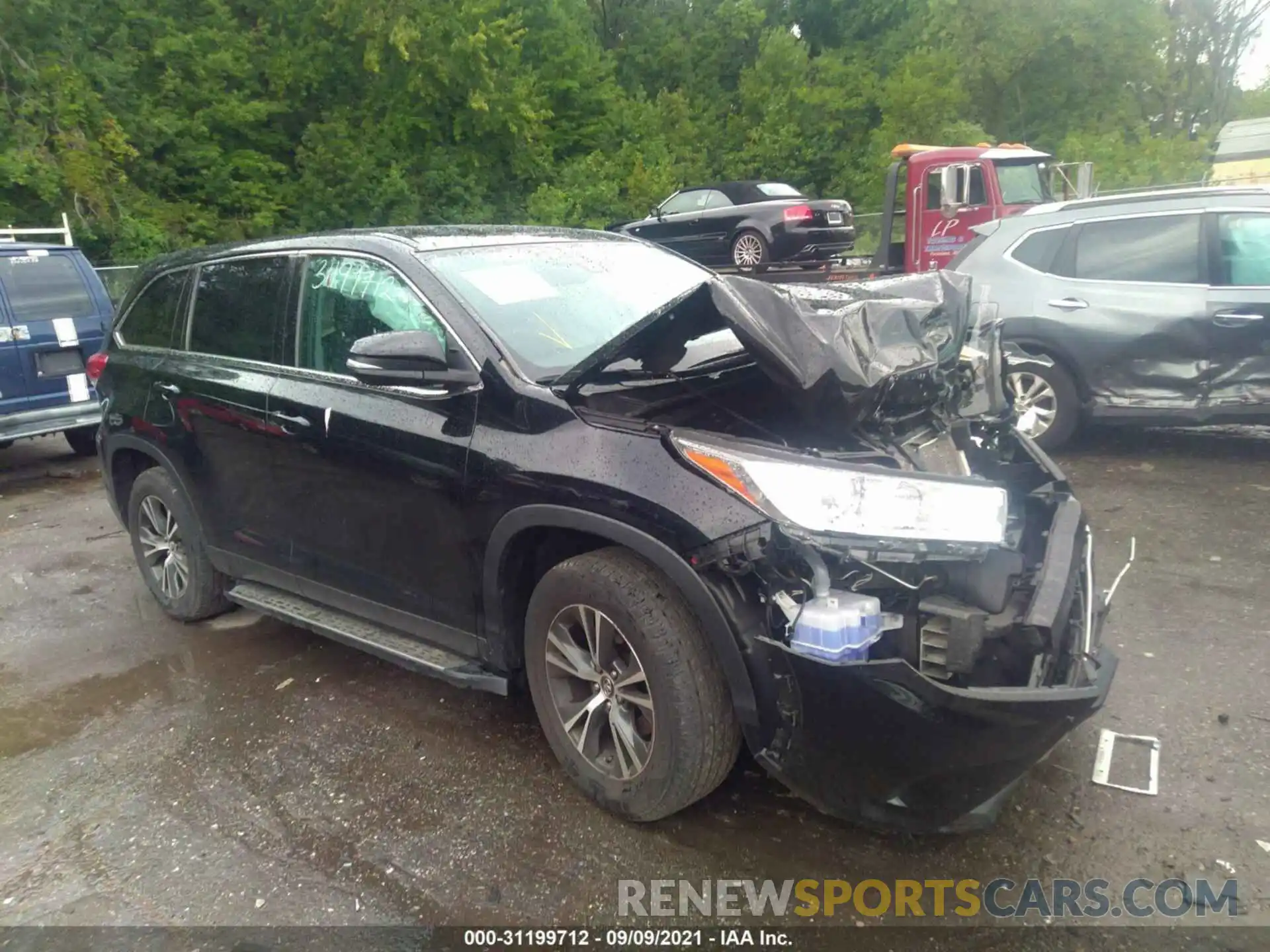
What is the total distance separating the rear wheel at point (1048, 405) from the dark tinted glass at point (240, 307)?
480 centimetres

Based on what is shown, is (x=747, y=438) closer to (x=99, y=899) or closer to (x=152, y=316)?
(x=99, y=899)

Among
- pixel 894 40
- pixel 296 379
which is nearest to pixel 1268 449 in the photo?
pixel 296 379

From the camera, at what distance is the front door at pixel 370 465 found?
335 cm

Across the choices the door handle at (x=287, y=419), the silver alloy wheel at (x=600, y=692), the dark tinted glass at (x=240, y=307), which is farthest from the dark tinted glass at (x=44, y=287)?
the silver alloy wheel at (x=600, y=692)

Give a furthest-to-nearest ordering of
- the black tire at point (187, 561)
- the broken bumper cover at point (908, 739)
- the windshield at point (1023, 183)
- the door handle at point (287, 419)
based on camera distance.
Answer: the windshield at point (1023, 183)
the black tire at point (187, 561)
the door handle at point (287, 419)
the broken bumper cover at point (908, 739)

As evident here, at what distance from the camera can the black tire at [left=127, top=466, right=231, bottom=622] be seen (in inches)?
184

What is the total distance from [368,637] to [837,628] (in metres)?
2.00

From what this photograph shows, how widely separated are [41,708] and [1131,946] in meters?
4.16

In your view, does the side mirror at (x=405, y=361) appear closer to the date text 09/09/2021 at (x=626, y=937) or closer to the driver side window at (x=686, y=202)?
the date text 09/09/2021 at (x=626, y=937)

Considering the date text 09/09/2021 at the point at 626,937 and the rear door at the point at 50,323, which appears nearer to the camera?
the date text 09/09/2021 at the point at 626,937

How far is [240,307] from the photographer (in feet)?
14.3

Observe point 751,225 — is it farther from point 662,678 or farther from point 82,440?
point 662,678

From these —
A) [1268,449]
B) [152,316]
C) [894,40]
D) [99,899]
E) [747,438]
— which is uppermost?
[894,40]

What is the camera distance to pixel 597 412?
301cm
